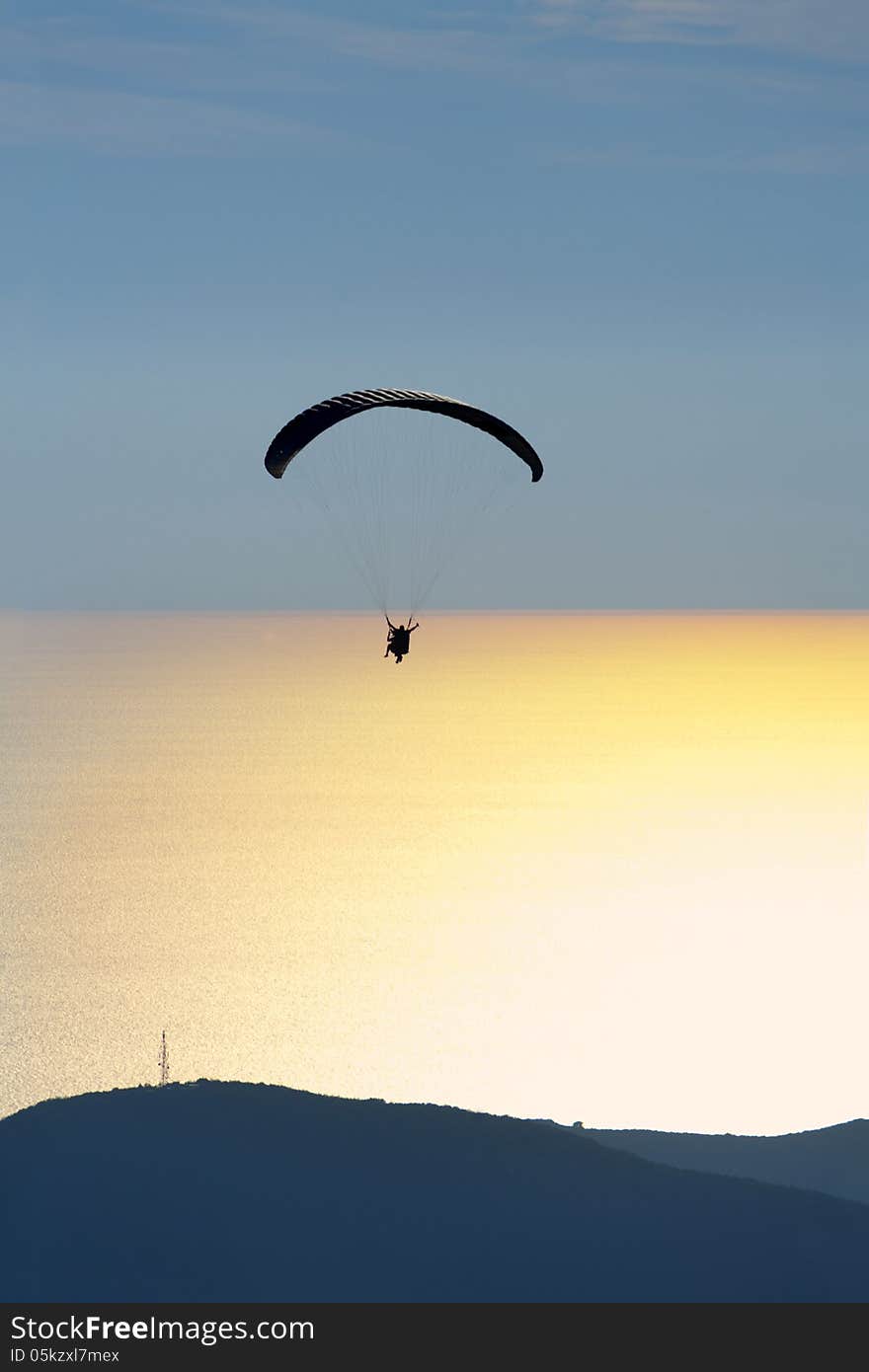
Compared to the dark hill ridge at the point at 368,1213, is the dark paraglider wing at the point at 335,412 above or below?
above

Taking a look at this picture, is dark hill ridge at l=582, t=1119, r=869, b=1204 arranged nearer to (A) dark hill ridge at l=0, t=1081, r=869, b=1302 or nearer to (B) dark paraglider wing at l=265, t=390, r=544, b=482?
(A) dark hill ridge at l=0, t=1081, r=869, b=1302

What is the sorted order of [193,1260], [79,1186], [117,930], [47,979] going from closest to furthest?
[193,1260] < [79,1186] < [47,979] < [117,930]

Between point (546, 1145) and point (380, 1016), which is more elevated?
point (380, 1016)

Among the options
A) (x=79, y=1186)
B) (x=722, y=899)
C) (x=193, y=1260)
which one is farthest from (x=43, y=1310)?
(x=722, y=899)

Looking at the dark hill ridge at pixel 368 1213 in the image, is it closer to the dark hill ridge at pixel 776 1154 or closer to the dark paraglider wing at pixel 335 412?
the dark hill ridge at pixel 776 1154

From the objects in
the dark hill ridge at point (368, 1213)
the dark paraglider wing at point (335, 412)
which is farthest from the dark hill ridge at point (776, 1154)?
the dark paraglider wing at point (335, 412)

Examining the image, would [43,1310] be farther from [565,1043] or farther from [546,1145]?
[565,1043]
